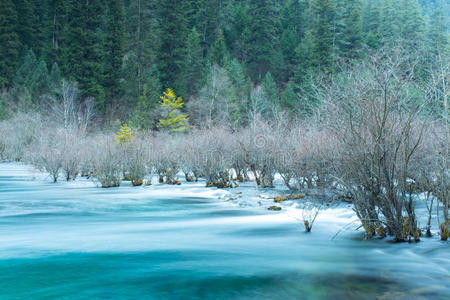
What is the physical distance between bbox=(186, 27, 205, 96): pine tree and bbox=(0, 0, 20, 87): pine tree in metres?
21.3

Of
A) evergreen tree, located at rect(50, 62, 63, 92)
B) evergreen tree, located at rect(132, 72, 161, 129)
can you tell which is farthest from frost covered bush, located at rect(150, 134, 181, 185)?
evergreen tree, located at rect(50, 62, 63, 92)

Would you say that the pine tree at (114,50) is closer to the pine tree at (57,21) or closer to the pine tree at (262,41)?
the pine tree at (57,21)

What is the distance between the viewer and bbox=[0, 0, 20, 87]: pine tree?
167 ft

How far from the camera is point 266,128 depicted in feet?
55.6

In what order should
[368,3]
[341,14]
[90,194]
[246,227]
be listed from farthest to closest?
[368,3] → [341,14] → [90,194] → [246,227]

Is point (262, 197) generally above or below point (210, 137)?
below

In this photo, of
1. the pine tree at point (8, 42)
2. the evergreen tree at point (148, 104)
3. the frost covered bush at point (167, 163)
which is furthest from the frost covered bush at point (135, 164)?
the pine tree at point (8, 42)

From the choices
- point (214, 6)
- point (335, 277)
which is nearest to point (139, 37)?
point (214, 6)

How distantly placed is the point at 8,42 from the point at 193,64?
74.9ft

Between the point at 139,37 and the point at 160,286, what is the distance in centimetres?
5549

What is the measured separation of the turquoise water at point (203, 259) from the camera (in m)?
5.84

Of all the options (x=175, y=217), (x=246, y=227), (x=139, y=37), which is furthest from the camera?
(x=139, y=37)

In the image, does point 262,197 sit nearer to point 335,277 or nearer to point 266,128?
point 266,128

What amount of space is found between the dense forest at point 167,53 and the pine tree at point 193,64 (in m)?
0.14
